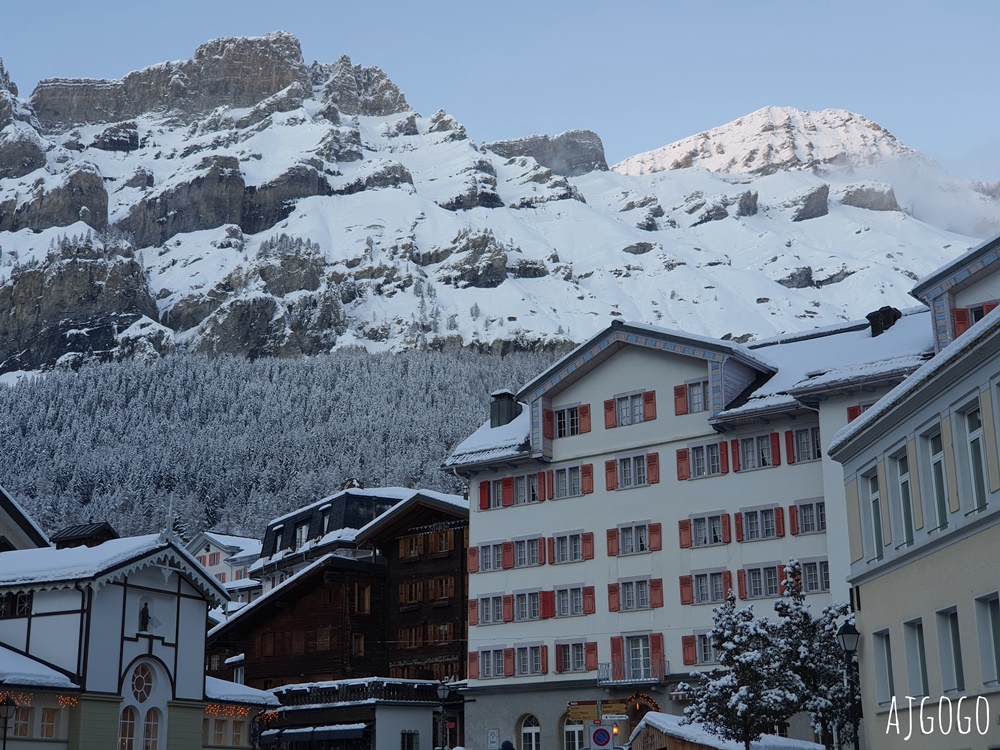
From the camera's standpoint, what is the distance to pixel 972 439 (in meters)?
24.8

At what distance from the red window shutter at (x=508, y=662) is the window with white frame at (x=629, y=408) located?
36.2ft

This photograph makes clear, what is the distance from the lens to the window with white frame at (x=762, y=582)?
51156 mm

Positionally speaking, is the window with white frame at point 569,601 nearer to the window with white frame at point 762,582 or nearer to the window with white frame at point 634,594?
the window with white frame at point 634,594

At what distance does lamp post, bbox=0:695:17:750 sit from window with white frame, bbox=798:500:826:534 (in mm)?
28294

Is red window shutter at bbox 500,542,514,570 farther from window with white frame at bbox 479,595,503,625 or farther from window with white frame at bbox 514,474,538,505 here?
window with white frame at bbox 514,474,538,505

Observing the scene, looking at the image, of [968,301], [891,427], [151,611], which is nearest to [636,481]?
[968,301]

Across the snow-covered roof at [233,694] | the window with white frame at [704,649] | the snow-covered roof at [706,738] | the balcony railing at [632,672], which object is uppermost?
the window with white frame at [704,649]

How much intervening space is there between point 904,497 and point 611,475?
94.0ft

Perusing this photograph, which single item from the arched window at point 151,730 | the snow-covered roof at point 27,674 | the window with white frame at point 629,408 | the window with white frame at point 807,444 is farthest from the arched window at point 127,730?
the window with white frame at point 807,444

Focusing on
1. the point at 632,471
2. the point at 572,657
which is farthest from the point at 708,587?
the point at 572,657

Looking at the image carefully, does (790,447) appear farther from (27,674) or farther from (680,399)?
(27,674)

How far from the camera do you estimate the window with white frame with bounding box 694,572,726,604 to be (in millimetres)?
52750

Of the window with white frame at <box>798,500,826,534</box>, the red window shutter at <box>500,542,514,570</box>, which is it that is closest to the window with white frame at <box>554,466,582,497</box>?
the red window shutter at <box>500,542,514,570</box>

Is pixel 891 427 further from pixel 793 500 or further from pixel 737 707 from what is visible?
pixel 793 500
